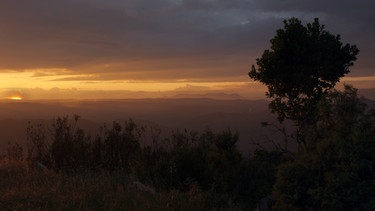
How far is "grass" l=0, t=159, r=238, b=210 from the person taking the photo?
8.10 m

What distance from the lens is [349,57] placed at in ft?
50.2

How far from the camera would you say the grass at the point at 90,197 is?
26.6 feet

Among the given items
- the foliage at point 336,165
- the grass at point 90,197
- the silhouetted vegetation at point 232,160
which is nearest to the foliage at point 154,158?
the silhouetted vegetation at point 232,160

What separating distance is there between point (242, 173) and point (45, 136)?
20.8 feet

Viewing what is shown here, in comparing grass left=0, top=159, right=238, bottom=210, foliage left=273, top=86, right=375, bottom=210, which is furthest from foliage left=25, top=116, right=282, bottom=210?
foliage left=273, top=86, right=375, bottom=210

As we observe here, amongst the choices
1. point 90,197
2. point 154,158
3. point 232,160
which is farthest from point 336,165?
point 154,158

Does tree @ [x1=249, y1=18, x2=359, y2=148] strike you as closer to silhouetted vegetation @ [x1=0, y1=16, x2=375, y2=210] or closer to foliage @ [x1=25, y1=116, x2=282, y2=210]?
silhouetted vegetation @ [x1=0, y1=16, x2=375, y2=210]

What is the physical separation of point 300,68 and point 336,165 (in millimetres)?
6736

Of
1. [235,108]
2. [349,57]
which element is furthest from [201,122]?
[349,57]

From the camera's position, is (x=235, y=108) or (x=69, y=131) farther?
(x=235, y=108)

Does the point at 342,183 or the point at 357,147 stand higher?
the point at 357,147

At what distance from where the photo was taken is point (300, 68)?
14.8m

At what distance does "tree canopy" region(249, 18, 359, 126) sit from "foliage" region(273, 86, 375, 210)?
15.5 feet

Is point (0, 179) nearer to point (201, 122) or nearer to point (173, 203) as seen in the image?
point (173, 203)
